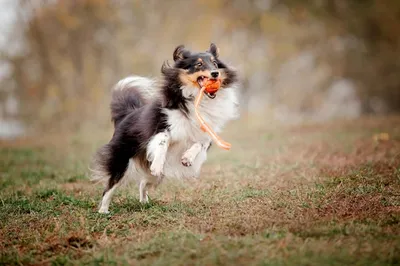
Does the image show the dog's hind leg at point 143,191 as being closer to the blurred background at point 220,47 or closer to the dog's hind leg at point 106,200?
the dog's hind leg at point 106,200

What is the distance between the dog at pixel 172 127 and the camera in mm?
6094

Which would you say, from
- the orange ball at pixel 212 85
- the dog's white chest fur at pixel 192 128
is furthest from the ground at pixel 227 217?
the orange ball at pixel 212 85

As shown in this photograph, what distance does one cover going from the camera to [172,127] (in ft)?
19.9

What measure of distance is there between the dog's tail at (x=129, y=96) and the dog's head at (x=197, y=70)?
25.7 inches

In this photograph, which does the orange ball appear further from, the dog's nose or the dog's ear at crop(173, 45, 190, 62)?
the dog's ear at crop(173, 45, 190, 62)

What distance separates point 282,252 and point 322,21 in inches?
846

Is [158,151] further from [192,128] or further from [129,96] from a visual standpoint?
[129,96]

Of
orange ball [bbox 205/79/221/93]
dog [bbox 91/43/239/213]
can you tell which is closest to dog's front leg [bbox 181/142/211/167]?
dog [bbox 91/43/239/213]

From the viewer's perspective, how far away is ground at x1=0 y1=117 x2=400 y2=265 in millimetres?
4109

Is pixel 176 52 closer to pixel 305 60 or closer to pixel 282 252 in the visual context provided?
pixel 282 252

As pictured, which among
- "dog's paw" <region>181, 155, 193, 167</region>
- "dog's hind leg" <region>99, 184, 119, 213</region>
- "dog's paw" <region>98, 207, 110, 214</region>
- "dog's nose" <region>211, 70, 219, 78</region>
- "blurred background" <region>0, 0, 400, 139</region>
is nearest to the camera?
"dog's paw" <region>181, 155, 193, 167</region>

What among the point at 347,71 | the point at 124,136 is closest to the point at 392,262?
the point at 124,136

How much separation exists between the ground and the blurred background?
48.7ft

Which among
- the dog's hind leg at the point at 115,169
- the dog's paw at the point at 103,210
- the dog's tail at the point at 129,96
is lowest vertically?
the dog's paw at the point at 103,210
